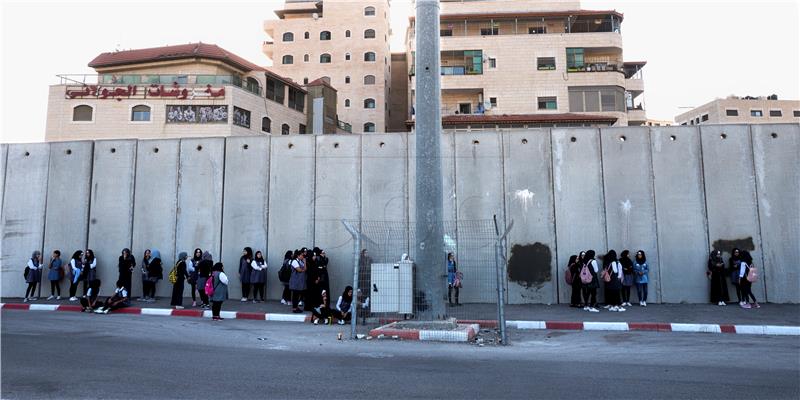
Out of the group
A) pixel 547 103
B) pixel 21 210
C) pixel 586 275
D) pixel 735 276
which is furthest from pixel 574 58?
pixel 21 210

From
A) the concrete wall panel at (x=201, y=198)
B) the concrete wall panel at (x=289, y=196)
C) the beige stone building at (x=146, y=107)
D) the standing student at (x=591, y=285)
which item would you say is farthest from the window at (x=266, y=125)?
the standing student at (x=591, y=285)

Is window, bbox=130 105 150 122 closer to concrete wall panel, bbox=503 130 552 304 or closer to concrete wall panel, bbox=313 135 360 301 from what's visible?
concrete wall panel, bbox=313 135 360 301

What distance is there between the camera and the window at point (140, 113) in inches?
1607

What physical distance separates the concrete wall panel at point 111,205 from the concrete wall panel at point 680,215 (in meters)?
16.1

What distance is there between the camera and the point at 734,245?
46.9 ft

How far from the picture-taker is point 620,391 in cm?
554

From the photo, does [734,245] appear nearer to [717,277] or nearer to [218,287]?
[717,277]

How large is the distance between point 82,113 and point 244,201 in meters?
32.7

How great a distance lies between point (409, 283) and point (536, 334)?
285 centimetres

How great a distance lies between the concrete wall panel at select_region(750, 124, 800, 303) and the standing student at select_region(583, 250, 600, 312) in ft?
16.3

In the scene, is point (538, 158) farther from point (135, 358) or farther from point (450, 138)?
point (135, 358)

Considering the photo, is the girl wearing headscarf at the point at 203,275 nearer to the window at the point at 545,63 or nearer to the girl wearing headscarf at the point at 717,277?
the girl wearing headscarf at the point at 717,277

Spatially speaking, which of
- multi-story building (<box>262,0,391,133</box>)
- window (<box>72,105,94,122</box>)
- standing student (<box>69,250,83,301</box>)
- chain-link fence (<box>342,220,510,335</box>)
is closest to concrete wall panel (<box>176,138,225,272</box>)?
standing student (<box>69,250,83,301</box>)

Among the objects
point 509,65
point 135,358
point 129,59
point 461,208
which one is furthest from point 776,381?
point 129,59
